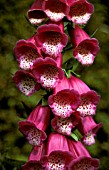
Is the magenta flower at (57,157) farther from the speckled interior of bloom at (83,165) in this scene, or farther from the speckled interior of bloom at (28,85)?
the speckled interior of bloom at (28,85)

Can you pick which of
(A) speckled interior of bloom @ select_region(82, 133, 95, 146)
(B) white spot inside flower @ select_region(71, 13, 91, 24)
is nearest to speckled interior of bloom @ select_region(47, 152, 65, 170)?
(A) speckled interior of bloom @ select_region(82, 133, 95, 146)

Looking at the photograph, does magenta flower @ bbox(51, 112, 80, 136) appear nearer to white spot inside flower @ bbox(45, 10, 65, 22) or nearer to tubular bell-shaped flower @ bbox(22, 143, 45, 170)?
tubular bell-shaped flower @ bbox(22, 143, 45, 170)

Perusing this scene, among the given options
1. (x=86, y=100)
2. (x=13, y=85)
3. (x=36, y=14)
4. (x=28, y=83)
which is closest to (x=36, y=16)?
(x=36, y=14)

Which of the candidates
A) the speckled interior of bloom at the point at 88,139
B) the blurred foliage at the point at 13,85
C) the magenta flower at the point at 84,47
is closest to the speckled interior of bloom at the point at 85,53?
the magenta flower at the point at 84,47

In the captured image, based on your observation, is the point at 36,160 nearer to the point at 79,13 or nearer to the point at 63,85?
the point at 63,85

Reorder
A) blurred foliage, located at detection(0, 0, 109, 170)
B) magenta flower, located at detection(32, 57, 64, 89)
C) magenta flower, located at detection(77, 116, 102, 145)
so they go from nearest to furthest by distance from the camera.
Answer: magenta flower, located at detection(32, 57, 64, 89) → magenta flower, located at detection(77, 116, 102, 145) → blurred foliage, located at detection(0, 0, 109, 170)

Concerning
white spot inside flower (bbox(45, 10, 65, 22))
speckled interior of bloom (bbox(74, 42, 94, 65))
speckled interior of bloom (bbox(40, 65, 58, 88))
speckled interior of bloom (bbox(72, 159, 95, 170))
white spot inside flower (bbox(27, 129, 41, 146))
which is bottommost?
speckled interior of bloom (bbox(72, 159, 95, 170))

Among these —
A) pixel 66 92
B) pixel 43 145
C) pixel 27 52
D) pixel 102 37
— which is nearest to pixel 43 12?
pixel 27 52
